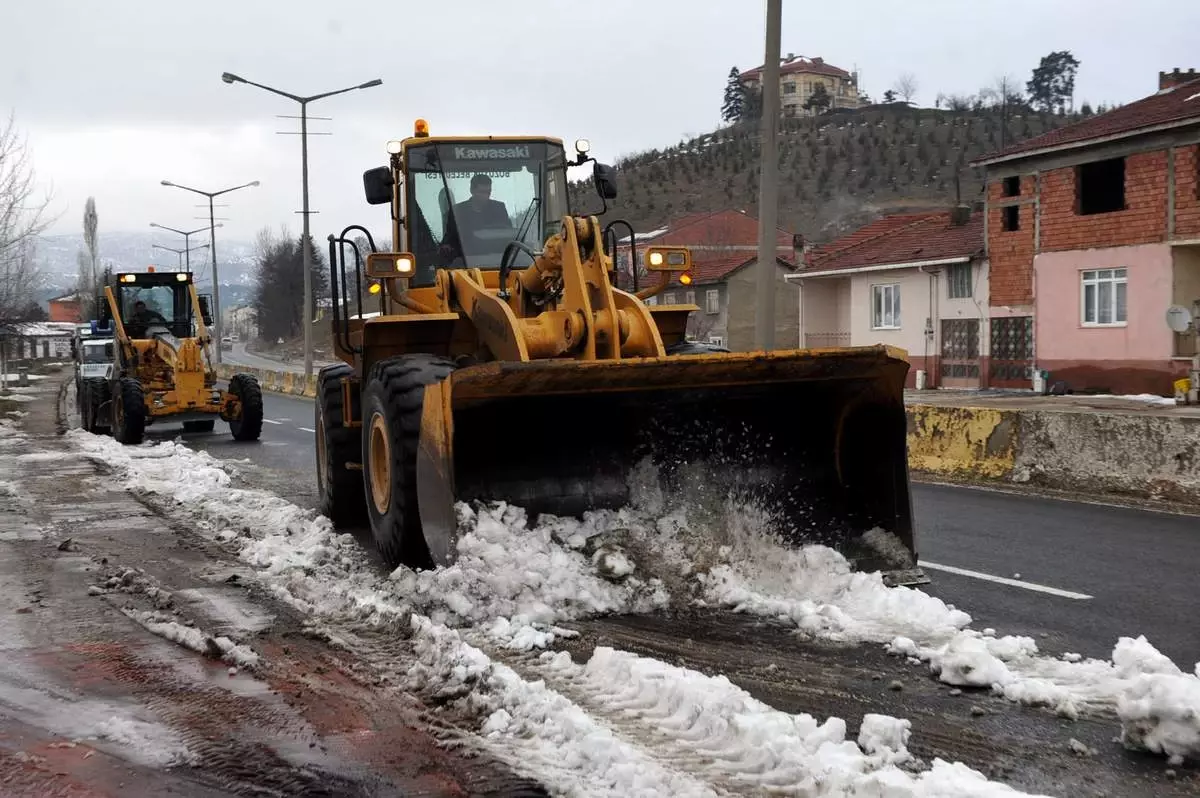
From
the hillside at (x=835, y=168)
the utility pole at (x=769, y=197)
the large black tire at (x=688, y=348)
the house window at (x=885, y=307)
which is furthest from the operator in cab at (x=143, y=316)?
the hillside at (x=835, y=168)

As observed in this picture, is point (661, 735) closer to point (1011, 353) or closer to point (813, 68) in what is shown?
point (1011, 353)

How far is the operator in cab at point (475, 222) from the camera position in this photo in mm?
8556

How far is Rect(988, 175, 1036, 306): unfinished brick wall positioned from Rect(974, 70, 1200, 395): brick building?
0.03m

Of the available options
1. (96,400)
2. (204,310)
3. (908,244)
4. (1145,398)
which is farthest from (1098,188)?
(96,400)

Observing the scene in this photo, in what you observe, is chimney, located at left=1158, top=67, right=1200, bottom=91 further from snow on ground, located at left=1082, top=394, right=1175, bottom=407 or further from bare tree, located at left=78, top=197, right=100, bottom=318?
bare tree, located at left=78, top=197, right=100, bottom=318

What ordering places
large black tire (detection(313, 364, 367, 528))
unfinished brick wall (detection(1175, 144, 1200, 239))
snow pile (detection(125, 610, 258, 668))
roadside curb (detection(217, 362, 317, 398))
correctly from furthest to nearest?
1. roadside curb (detection(217, 362, 317, 398))
2. unfinished brick wall (detection(1175, 144, 1200, 239))
3. large black tire (detection(313, 364, 367, 528))
4. snow pile (detection(125, 610, 258, 668))

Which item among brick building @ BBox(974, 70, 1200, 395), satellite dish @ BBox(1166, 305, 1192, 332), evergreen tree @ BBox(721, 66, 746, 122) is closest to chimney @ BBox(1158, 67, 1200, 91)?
brick building @ BBox(974, 70, 1200, 395)

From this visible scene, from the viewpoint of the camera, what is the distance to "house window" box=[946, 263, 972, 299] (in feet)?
110

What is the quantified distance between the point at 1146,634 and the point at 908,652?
1405mm

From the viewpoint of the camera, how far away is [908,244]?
122 ft

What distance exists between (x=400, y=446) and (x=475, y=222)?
2441 millimetres

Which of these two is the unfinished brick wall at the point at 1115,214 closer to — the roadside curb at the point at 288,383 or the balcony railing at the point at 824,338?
the balcony railing at the point at 824,338

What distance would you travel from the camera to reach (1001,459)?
1264cm

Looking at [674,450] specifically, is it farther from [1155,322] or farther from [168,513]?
[1155,322]
